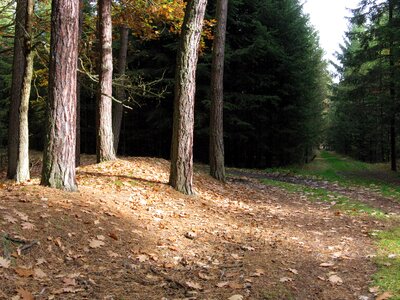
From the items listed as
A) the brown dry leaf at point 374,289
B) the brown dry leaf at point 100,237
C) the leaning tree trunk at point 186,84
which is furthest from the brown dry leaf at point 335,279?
the leaning tree trunk at point 186,84

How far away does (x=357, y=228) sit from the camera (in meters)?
7.25

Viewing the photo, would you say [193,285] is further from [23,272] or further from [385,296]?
[385,296]

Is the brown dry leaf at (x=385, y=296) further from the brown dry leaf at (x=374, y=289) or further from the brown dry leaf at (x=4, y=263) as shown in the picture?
the brown dry leaf at (x=4, y=263)

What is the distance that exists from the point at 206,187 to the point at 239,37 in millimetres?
14944

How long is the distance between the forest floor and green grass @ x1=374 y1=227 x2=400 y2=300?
0.05 ft

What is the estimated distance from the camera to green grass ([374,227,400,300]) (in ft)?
13.8

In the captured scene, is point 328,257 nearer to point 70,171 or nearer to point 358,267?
point 358,267

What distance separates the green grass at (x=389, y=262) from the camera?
420cm

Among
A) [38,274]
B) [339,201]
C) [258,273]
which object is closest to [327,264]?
[258,273]

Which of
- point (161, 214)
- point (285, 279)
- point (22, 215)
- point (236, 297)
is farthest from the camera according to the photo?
point (161, 214)

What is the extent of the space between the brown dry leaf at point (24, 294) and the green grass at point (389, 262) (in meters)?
3.63

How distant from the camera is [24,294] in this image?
3318 millimetres

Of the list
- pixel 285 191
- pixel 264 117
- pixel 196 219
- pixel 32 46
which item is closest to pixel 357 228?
pixel 196 219

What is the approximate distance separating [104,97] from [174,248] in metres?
6.77
